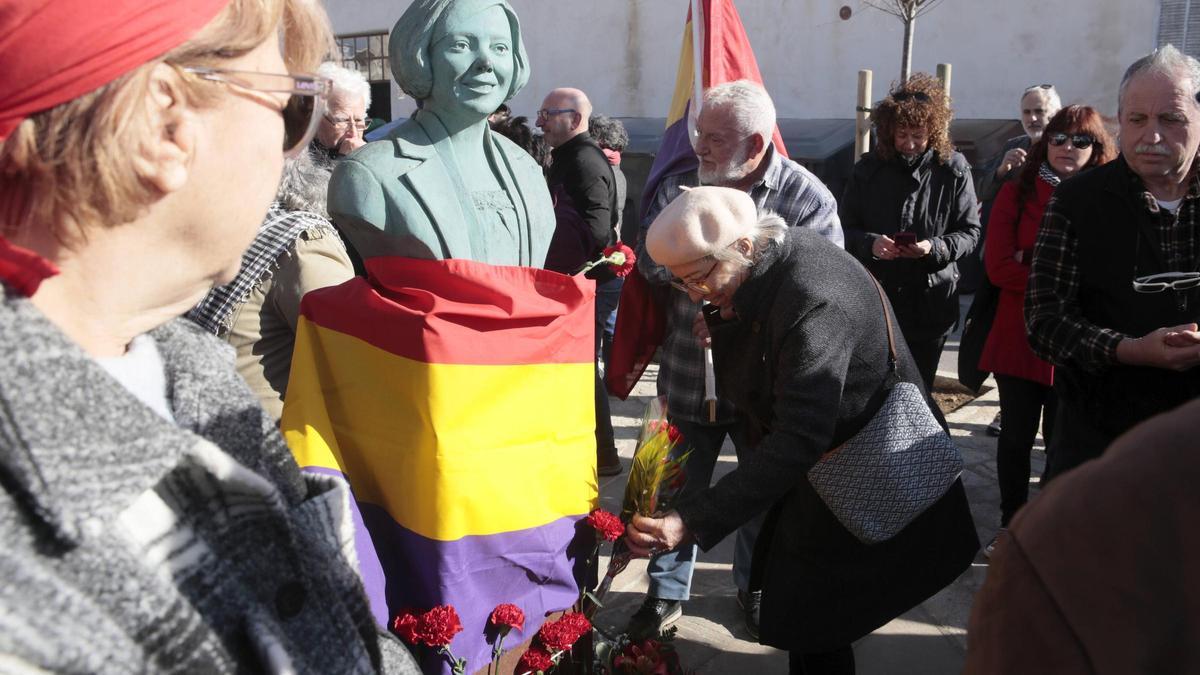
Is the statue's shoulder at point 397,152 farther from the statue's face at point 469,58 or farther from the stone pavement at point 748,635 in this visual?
the stone pavement at point 748,635

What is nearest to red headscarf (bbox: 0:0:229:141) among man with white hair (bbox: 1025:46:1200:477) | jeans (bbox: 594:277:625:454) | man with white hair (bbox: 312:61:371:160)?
man with white hair (bbox: 1025:46:1200:477)

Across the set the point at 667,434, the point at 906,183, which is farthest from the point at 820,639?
the point at 906,183

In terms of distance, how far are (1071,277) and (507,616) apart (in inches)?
69.8

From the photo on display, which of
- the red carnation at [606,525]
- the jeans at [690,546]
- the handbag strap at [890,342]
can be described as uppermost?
the handbag strap at [890,342]

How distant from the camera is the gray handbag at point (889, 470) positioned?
2.11 meters

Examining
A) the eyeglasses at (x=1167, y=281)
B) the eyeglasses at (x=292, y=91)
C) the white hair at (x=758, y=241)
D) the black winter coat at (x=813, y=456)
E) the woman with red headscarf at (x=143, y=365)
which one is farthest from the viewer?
the eyeglasses at (x=1167, y=281)

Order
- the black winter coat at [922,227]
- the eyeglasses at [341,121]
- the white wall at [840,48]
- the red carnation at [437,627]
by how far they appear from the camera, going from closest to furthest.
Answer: the red carnation at [437,627] → the eyeglasses at [341,121] → the black winter coat at [922,227] → the white wall at [840,48]

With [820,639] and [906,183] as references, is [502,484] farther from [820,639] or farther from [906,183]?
[906,183]

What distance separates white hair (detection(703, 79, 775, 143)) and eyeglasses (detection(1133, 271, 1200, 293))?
1202 millimetres

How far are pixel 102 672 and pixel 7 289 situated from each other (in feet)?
0.92

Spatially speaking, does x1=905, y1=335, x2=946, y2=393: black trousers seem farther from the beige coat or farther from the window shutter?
the window shutter

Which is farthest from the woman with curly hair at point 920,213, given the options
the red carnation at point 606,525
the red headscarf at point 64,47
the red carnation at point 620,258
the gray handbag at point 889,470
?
the red headscarf at point 64,47

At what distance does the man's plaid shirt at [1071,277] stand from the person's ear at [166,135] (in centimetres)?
230

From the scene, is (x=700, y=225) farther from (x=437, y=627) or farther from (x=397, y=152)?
(x=437, y=627)
